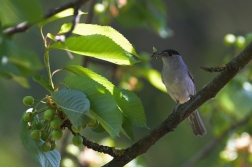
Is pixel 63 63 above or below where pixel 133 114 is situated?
below

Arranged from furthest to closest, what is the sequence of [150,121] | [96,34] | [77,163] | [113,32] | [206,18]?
[206,18]
[150,121]
[77,163]
[113,32]
[96,34]

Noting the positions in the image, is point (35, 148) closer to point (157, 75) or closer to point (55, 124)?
point (55, 124)

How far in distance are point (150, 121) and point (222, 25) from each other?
2990 millimetres

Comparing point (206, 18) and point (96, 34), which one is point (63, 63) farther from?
point (96, 34)

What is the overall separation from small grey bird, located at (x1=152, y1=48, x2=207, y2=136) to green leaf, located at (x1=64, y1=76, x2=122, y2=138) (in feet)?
7.96

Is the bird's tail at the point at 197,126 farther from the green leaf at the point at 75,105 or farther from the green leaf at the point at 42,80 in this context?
the green leaf at the point at 75,105

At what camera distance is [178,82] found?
13.6 ft

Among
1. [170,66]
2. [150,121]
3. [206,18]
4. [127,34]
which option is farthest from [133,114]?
[206,18]

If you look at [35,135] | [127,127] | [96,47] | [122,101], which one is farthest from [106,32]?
[35,135]

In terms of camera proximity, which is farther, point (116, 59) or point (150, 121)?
point (150, 121)

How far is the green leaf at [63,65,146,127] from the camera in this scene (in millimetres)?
1796

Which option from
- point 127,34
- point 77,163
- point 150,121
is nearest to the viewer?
point 77,163

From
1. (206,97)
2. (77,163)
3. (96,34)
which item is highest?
(96,34)

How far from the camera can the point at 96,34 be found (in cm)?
178
